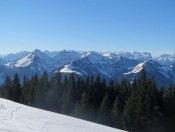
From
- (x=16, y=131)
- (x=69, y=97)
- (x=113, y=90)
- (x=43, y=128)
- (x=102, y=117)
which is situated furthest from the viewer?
(x=113, y=90)

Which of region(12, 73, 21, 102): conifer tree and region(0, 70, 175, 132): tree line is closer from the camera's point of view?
region(0, 70, 175, 132): tree line

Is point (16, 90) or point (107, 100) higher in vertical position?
point (107, 100)

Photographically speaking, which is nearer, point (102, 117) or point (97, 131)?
point (97, 131)

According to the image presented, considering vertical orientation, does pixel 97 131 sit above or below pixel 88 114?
above

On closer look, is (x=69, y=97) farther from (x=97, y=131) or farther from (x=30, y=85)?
(x=97, y=131)

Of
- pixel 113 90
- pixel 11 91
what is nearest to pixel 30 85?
pixel 11 91

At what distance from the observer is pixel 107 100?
6956 centimetres

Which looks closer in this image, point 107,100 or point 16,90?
point 107,100

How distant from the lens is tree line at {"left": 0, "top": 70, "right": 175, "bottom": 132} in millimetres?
57988

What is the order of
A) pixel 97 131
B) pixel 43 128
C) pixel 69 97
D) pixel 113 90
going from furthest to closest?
pixel 113 90, pixel 69 97, pixel 97 131, pixel 43 128

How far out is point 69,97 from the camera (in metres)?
76.6

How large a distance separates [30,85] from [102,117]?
985 inches

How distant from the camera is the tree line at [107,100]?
58.0 metres

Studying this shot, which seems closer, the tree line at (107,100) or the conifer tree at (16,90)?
the tree line at (107,100)
